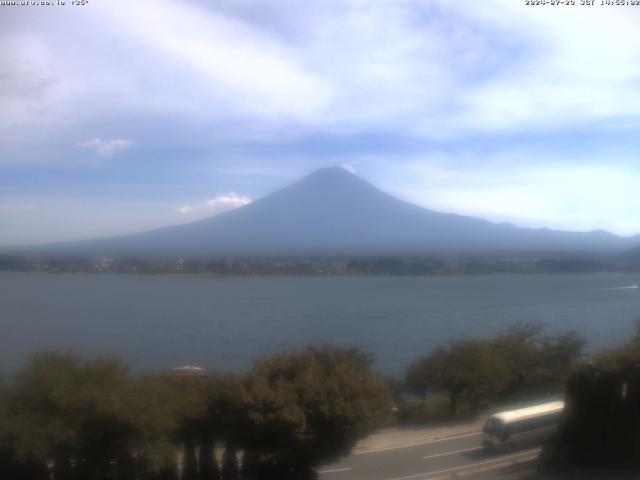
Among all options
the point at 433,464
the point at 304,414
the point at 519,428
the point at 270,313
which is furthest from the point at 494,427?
the point at 270,313

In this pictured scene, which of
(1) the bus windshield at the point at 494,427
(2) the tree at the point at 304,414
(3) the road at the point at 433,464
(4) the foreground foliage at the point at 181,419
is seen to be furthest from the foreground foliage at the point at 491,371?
(2) the tree at the point at 304,414

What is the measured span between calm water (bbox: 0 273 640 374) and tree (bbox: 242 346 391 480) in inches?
199

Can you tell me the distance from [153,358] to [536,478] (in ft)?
39.7

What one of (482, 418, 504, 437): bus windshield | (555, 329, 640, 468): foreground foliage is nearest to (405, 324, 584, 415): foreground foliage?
(482, 418, 504, 437): bus windshield

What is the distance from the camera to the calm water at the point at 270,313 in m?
Result: 18.6

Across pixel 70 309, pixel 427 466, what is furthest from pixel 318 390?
pixel 70 309

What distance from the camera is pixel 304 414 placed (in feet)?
22.2

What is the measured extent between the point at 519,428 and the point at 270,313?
776 inches

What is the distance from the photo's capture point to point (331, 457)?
23.0 ft

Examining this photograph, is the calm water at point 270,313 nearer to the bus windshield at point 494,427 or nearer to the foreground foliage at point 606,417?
the bus windshield at point 494,427

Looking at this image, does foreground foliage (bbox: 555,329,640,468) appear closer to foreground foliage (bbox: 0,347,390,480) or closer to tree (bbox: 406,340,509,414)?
foreground foliage (bbox: 0,347,390,480)

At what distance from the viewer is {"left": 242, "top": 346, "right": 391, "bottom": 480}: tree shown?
6.68m

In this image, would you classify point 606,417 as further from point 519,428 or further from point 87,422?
point 87,422

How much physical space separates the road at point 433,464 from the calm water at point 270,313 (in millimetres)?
3588
